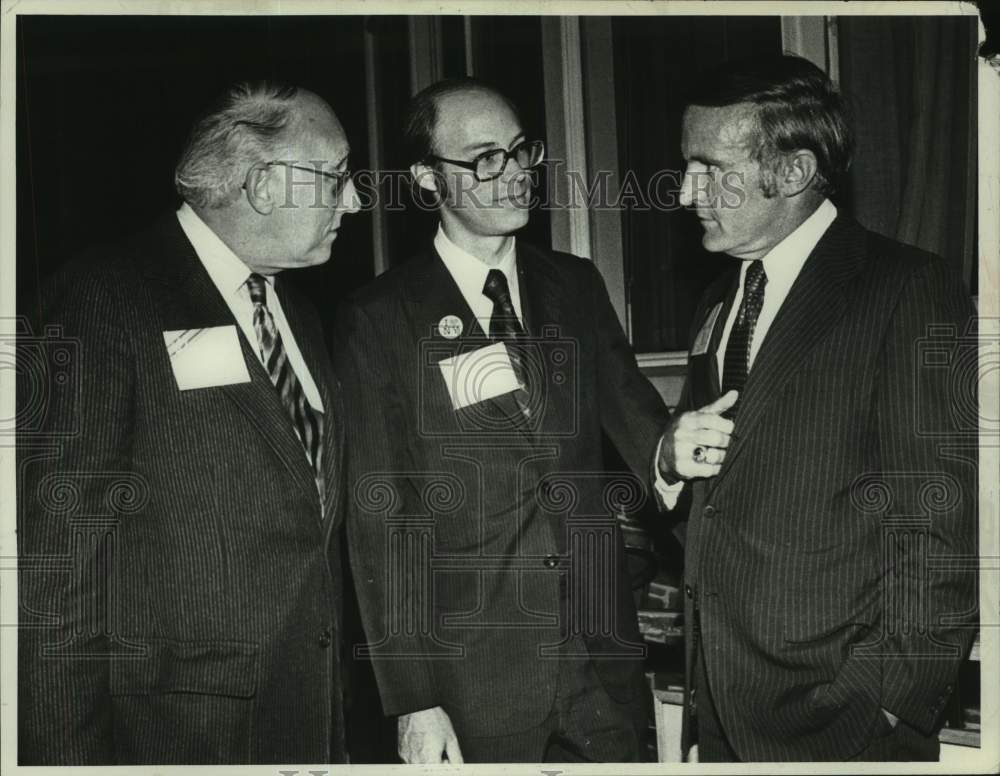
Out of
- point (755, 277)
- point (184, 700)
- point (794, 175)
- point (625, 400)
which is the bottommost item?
point (184, 700)

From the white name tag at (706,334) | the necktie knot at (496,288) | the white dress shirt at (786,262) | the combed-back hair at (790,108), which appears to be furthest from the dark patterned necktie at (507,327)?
the combed-back hair at (790,108)

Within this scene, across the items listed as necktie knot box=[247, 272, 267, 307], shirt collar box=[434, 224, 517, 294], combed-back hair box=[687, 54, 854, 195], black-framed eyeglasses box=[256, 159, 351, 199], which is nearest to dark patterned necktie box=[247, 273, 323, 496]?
necktie knot box=[247, 272, 267, 307]

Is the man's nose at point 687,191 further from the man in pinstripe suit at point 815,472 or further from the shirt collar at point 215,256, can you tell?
the shirt collar at point 215,256

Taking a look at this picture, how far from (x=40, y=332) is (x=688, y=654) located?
1.64 meters

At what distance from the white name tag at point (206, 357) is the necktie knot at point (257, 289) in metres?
0.10

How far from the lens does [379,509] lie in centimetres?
233

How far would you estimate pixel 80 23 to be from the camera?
2.53 m

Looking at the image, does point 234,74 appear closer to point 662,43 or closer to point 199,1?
point 199,1

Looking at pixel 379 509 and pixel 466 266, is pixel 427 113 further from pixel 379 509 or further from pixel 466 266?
pixel 379 509

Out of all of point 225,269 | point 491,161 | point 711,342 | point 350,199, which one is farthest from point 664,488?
point 225,269

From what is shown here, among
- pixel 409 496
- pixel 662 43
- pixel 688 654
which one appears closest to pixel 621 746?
pixel 688 654

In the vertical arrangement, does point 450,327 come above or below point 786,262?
below

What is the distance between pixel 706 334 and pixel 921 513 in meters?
0.61

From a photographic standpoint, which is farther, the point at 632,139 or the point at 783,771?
the point at 632,139
